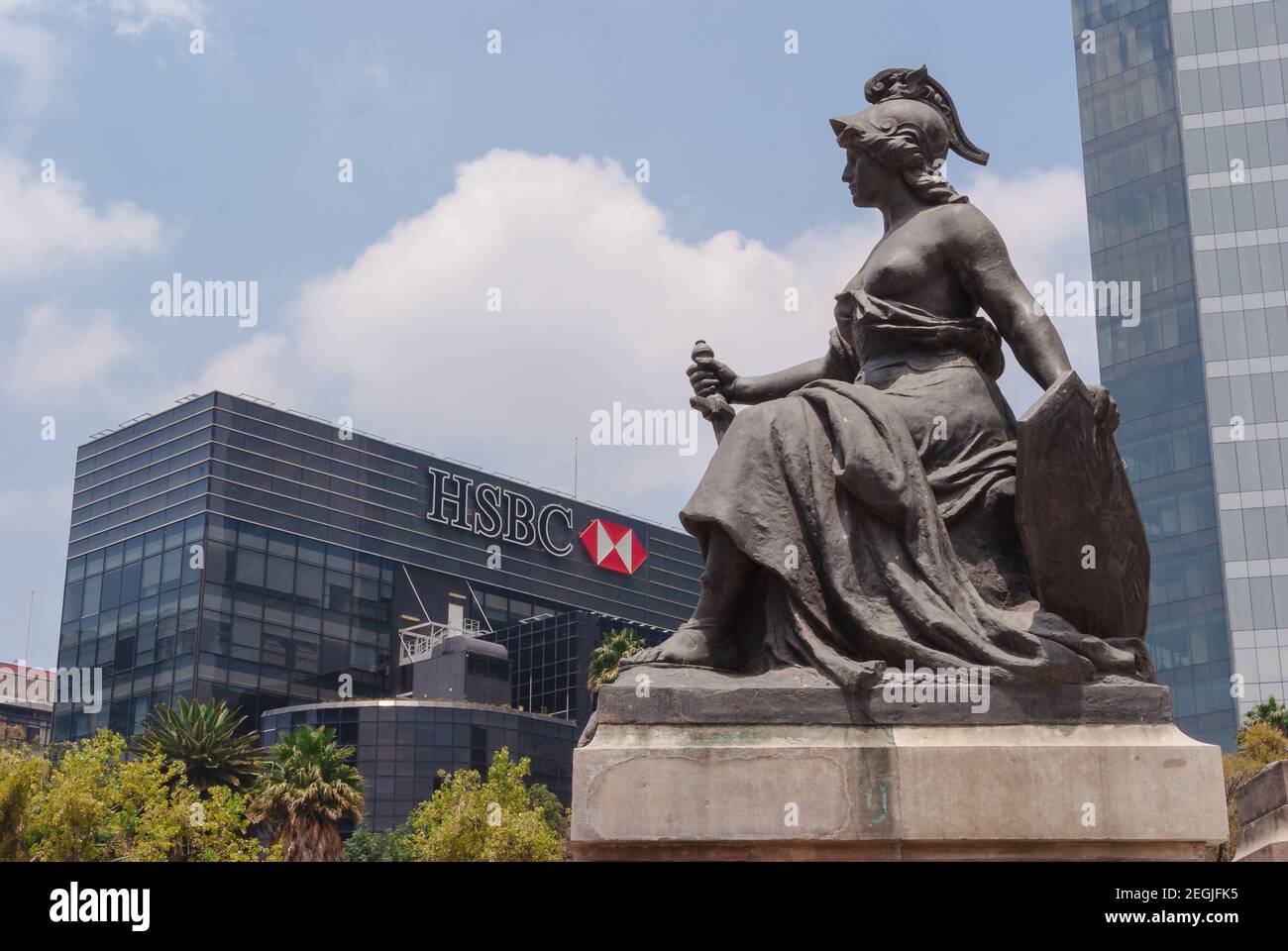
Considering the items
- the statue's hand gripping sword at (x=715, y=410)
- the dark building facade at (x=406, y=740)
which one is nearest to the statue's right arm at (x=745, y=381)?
the statue's hand gripping sword at (x=715, y=410)

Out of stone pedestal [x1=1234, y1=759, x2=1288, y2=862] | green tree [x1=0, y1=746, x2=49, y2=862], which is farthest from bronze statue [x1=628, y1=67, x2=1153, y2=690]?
green tree [x1=0, y1=746, x2=49, y2=862]

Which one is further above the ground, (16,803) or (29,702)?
(29,702)

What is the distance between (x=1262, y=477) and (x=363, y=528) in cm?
A: 4100

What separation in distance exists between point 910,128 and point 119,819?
27.9 m

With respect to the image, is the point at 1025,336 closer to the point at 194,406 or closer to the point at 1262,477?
the point at 1262,477

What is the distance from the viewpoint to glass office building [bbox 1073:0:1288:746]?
59.7m

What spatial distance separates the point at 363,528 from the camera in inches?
3000

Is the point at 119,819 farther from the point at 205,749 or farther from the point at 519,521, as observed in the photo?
the point at 519,521

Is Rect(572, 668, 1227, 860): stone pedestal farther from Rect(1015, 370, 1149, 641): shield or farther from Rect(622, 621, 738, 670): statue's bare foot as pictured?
Rect(1015, 370, 1149, 641): shield

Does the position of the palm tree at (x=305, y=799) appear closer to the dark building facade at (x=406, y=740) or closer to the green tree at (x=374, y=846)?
the green tree at (x=374, y=846)

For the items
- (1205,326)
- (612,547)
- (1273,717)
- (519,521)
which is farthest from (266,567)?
(1273,717)

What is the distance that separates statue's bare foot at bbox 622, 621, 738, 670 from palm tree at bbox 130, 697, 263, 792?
41.4 meters

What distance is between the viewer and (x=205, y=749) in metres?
46.1

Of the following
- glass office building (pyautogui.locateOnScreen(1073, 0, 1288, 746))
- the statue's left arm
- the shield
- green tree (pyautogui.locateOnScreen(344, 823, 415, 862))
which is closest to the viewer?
the shield
